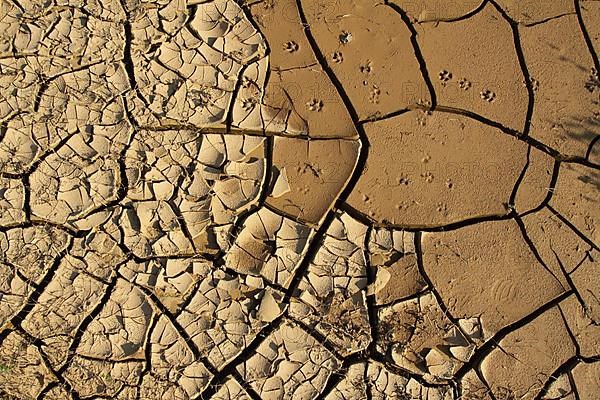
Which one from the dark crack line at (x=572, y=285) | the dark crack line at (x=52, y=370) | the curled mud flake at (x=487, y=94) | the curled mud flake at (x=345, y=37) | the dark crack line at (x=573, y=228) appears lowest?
the dark crack line at (x=52, y=370)

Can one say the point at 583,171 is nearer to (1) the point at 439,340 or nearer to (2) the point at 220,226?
(1) the point at 439,340

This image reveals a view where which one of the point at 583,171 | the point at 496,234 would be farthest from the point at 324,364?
the point at 583,171

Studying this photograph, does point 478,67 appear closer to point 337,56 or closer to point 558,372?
point 337,56

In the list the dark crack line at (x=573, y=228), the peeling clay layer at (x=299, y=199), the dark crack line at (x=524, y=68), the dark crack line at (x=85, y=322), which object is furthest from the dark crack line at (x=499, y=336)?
the dark crack line at (x=85, y=322)

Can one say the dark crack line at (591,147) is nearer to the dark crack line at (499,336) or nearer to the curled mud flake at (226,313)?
the dark crack line at (499,336)

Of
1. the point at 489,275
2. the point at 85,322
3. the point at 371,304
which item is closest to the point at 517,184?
the point at 489,275

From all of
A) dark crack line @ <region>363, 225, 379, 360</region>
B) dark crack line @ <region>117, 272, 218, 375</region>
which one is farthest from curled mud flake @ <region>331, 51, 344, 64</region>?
dark crack line @ <region>117, 272, 218, 375</region>
